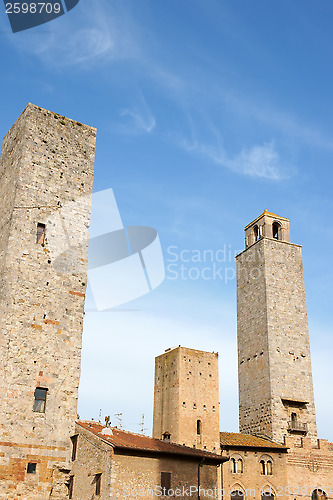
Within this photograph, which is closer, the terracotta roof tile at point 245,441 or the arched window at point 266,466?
the terracotta roof tile at point 245,441

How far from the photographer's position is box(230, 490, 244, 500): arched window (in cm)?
2889

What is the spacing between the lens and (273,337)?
35.9 meters

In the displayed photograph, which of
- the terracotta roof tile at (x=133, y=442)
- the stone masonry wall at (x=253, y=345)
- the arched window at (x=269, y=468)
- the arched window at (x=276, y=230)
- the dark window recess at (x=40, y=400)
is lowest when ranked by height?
the arched window at (x=269, y=468)

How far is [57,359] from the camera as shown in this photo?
2292 centimetres

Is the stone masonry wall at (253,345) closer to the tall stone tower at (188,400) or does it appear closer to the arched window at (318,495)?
the arched window at (318,495)

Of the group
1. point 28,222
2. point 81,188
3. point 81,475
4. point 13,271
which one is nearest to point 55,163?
point 81,188

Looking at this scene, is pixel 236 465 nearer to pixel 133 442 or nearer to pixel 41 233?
pixel 133 442

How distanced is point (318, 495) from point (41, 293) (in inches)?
794

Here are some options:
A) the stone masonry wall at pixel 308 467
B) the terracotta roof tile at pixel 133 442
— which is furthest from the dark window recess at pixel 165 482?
the stone masonry wall at pixel 308 467

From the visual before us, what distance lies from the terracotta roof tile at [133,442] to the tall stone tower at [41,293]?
4.88ft

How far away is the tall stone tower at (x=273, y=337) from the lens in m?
34.3

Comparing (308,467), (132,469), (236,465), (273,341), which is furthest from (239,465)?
(132,469)

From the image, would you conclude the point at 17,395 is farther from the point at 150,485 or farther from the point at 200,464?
the point at 200,464

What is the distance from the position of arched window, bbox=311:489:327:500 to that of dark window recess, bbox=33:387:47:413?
58.3 feet
